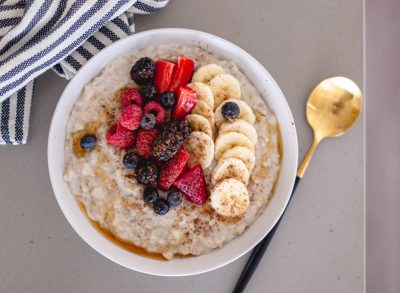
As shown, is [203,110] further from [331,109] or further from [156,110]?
[331,109]

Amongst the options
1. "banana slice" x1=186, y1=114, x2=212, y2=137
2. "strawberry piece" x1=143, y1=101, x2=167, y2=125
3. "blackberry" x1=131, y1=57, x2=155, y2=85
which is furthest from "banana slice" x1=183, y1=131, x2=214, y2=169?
"blackberry" x1=131, y1=57, x2=155, y2=85

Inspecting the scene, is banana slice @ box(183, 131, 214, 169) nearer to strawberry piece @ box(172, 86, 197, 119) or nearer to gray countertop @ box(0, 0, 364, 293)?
strawberry piece @ box(172, 86, 197, 119)

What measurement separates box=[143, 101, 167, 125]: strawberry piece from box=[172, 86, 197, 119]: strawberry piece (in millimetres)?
55

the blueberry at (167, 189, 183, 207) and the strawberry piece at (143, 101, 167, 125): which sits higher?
the strawberry piece at (143, 101, 167, 125)

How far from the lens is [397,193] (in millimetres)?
2447

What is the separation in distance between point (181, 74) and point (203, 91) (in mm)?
102

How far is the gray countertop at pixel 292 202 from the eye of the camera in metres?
1.72

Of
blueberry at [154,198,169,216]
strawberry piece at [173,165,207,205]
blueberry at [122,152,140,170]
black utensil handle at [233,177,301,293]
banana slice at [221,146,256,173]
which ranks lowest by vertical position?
black utensil handle at [233,177,301,293]

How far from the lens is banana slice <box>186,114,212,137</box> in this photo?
159cm

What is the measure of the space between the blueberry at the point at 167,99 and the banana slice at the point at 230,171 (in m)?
0.27

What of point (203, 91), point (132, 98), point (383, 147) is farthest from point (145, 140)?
point (383, 147)

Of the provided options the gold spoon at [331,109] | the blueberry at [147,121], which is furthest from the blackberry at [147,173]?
the gold spoon at [331,109]

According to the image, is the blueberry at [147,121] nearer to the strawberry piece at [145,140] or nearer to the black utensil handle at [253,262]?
the strawberry piece at [145,140]

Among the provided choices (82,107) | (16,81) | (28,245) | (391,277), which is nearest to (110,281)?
(28,245)
